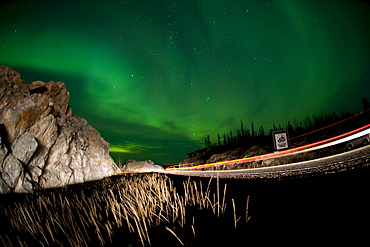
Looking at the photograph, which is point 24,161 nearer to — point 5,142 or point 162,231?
point 5,142

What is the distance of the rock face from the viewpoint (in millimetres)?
12134

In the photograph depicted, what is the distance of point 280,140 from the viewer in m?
17.9

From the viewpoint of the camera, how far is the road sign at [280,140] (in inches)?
692

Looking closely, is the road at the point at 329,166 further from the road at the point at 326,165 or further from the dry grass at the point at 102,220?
the dry grass at the point at 102,220

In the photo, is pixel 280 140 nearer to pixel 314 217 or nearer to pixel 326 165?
pixel 326 165

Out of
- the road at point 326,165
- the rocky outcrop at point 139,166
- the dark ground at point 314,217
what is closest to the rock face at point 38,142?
the road at point 326,165

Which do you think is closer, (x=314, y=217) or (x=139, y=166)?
(x=314, y=217)

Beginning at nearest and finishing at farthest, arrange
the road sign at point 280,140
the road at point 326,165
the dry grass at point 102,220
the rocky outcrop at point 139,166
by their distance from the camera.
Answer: the dry grass at point 102,220
the road at point 326,165
the road sign at point 280,140
the rocky outcrop at point 139,166

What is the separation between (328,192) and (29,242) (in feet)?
25.4

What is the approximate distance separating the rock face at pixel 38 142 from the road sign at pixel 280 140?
78.1 feet

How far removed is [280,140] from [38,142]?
87.5ft

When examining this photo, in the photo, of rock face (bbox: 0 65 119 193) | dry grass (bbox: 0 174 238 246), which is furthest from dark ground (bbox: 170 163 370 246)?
rock face (bbox: 0 65 119 193)

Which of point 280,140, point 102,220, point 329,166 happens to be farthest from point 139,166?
point 329,166

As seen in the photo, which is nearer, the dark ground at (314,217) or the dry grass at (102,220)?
the dark ground at (314,217)
